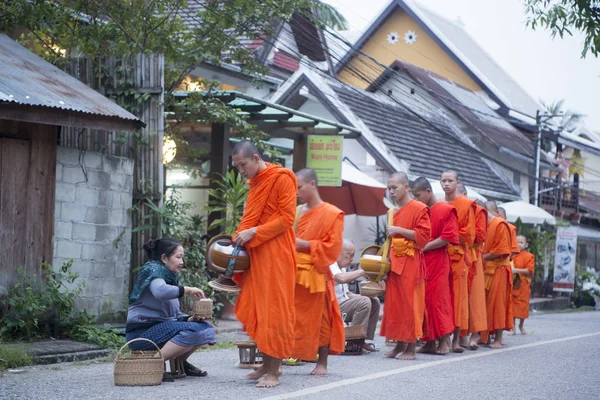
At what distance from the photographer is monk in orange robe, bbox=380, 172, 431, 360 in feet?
32.8

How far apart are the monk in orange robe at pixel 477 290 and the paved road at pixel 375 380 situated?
2.54 feet

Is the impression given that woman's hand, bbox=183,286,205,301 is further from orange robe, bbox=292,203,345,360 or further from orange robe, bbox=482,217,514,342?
orange robe, bbox=482,217,514,342

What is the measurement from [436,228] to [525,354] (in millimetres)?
1765

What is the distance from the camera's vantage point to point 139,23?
41.2ft

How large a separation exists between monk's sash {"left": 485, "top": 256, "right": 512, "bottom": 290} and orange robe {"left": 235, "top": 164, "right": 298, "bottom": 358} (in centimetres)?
548

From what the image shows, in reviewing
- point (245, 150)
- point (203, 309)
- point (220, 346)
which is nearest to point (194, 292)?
point (203, 309)

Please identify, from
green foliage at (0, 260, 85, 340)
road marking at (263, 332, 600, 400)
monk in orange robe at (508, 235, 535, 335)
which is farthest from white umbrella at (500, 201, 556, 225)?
green foliage at (0, 260, 85, 340)

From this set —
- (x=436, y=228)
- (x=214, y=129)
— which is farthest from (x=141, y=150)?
(x=436, y=228)

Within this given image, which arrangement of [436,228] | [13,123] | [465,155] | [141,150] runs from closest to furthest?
[13,123]
[436,228]
[141,150]
[465,155]

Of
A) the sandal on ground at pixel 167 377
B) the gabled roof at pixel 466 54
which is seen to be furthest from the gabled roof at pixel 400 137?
the sandal on ground at pixel 167 377

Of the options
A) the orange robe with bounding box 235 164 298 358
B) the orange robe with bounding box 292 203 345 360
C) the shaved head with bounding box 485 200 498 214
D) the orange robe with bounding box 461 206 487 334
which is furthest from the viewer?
the shaved head with bounding box 485 200 498 214

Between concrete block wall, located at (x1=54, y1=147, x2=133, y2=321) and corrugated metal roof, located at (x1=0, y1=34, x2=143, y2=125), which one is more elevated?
corrugated metal roof, located at (x1=0, y1=34, x2=143, y2=125)

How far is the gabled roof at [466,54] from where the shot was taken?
34153 millimetres

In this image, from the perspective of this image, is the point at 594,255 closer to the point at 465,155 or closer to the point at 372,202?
the point at 465,155
